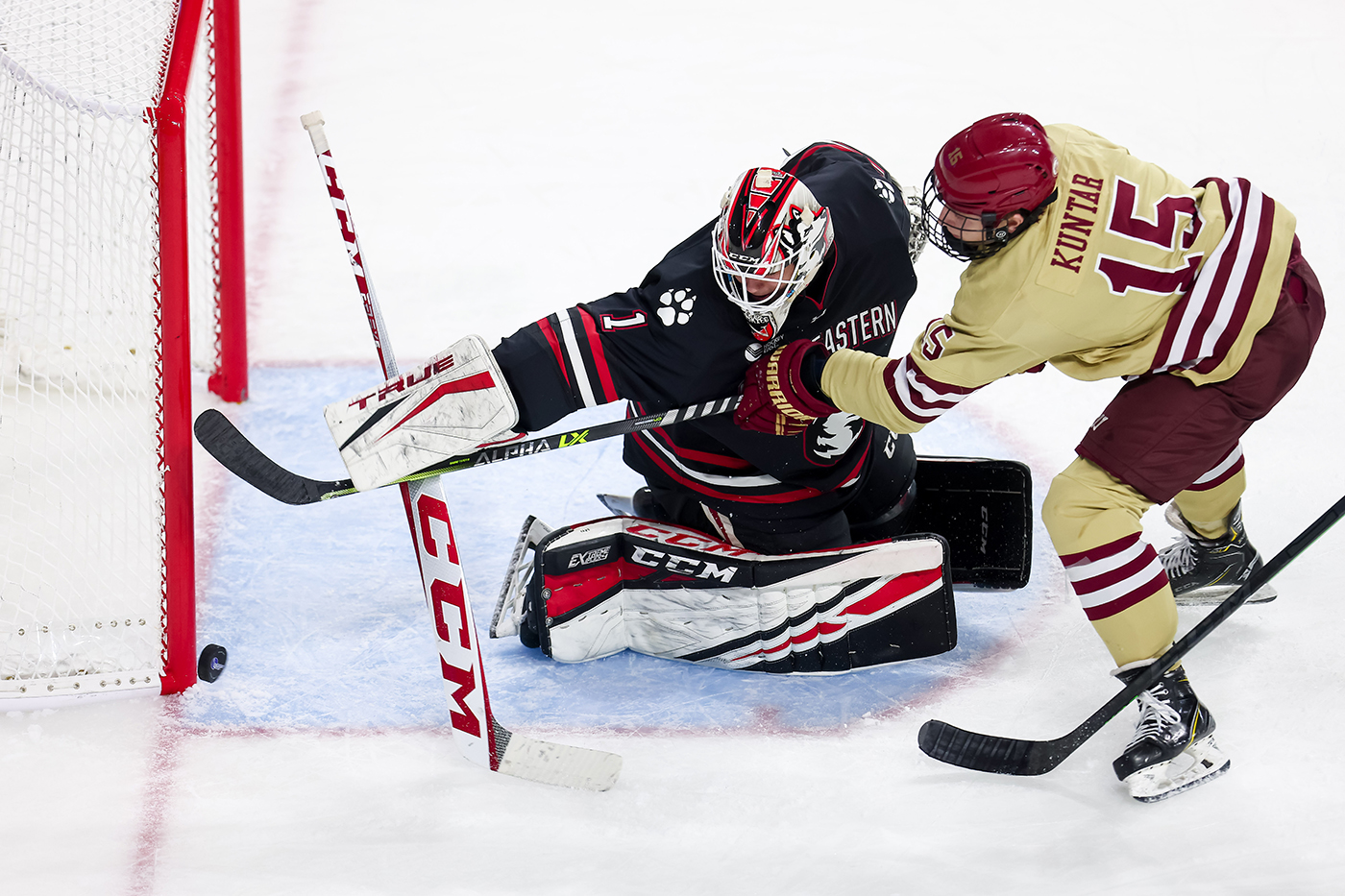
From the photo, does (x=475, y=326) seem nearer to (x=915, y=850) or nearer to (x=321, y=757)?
(x=321, y=757)

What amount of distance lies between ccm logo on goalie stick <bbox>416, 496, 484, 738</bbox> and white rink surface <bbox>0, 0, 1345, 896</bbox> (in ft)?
0.38

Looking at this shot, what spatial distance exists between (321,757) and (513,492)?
1.12 metres

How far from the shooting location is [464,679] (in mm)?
2355

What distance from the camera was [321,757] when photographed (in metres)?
2.39

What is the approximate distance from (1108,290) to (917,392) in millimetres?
370

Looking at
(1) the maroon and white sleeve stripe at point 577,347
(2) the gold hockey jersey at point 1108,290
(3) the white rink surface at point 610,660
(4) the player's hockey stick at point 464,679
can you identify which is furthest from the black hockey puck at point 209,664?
(2) the gold hockey jersey at point 1108,290

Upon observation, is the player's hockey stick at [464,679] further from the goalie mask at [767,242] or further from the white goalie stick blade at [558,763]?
the goalie mask at [767,242]

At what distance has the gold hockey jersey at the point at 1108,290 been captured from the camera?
6.79ft

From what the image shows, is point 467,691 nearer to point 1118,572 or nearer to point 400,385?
point 400,385

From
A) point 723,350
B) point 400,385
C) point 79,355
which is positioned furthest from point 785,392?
point 79,355

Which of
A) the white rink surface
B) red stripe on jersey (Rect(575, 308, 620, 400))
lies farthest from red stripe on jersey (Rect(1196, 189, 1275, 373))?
red stripe on jersey (Rect(575, 308, 620, 400))

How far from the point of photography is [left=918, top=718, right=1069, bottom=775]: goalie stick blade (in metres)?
2.30

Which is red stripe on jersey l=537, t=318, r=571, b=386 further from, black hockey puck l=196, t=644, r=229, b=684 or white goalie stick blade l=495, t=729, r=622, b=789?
black hockey puck l=196, t=644, r=229, b=684

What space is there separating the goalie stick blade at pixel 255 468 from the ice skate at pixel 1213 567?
→ 189cm
